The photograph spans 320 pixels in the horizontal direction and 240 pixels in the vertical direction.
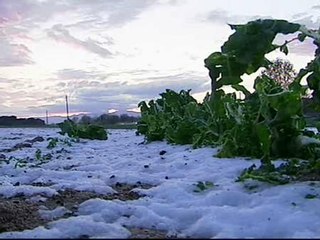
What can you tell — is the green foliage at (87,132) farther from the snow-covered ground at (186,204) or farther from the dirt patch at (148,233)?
the dirt patch at (148,233)

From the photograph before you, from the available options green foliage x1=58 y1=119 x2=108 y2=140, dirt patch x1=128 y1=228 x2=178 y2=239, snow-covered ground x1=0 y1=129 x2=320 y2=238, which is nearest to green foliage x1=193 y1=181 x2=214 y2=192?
snow-covered ground x1=0 y1=129 x2=320 y2=238

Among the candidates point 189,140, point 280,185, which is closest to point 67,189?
point 280,185

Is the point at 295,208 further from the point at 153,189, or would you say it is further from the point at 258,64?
the point at 258,64

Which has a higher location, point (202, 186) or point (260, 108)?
point (260, 108)

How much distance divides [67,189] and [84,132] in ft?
28.1

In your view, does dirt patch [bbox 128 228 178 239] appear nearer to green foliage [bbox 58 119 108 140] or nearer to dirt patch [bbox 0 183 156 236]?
dirt patch [bbox 0 183 156 236]

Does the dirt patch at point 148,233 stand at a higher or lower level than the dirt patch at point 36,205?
lower

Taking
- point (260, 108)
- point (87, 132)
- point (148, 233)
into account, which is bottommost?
point (148, 233)

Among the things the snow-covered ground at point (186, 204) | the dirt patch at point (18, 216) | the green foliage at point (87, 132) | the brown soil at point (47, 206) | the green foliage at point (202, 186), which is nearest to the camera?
the snow-covered ground at point (186, 204)

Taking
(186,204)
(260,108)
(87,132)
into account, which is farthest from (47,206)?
(87,132)

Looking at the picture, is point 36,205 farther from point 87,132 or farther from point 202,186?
point 87,132

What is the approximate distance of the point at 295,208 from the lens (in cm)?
305

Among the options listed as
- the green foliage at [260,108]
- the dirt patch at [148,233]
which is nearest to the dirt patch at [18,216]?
the dirt patch at [148,233]

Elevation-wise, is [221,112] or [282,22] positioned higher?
[282,22]
